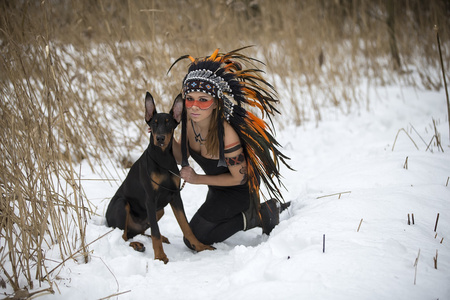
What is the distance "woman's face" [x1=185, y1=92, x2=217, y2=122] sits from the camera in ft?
7.13

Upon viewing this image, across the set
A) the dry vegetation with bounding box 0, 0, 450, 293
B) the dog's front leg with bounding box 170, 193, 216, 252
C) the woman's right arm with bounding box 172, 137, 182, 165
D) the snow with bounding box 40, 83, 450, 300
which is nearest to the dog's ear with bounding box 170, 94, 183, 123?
the woman's right arm with bounding box 172, 137, 182, 165

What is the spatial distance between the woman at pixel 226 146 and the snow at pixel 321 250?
0.19 metres

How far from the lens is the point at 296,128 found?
4621 millimetres

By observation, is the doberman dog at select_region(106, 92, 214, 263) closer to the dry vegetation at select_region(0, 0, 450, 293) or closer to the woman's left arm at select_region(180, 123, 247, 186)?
the woman's left arm at select_region(180, 123, 247, 186)

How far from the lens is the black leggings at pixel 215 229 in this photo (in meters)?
2.52

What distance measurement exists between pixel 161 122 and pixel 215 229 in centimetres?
89

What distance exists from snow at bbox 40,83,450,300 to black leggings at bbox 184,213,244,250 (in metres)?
0.07

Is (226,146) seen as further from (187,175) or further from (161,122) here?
(161,122)

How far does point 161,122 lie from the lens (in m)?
2.07

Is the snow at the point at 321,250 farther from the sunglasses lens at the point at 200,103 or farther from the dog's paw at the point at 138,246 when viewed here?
the sunglasses lens at the point at 200,103

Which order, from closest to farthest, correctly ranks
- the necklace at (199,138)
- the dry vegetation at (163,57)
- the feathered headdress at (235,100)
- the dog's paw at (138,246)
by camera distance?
the feathered headdress at (235,100), the dog's paw at (138,246), the necklace at (199,138), the dry vegetation at (163,57)

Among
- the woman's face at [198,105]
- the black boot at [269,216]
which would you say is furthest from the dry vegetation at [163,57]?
the black boot at [269,216]

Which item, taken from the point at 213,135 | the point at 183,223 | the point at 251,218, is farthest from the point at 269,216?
the point at 213,135

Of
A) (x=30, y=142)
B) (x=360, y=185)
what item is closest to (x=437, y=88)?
(x=360, y=185)
